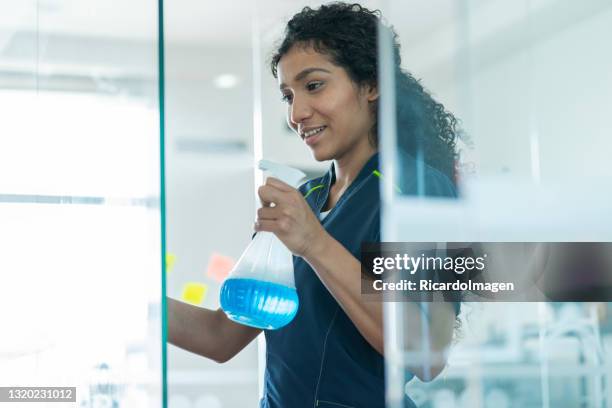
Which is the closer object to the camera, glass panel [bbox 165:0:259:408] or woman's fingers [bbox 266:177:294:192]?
woman's fingers [bbox 266:177:294:192]

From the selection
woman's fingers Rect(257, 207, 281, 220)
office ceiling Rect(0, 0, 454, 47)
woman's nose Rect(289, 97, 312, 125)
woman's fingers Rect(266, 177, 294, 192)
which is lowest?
woman's fingers Rect(257, 207, 281, 220)

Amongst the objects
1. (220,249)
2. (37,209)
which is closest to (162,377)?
(37,209)

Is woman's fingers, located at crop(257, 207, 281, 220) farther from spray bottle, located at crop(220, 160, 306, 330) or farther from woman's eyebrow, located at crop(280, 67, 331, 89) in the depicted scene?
woman's eyebrow, located at crop(280, 67, 331, 89)

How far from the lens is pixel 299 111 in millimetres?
1036

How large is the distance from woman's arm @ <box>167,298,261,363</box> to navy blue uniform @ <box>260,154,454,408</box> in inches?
4.6

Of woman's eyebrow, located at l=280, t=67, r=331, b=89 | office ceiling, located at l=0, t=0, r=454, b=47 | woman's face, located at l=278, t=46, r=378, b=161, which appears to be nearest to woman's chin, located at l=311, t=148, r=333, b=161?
woman's face, located at l=278, t=46, r=378, b=161

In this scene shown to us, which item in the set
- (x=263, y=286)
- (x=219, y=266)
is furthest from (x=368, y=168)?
(x=219, y=266)

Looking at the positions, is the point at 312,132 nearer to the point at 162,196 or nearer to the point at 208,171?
the point at 162,196

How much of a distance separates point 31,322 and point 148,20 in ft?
1.41

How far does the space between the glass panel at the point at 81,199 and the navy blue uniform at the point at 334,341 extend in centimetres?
21

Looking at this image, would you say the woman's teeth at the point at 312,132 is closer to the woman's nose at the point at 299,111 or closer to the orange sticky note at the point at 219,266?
the woman's nose at the point at 299,111

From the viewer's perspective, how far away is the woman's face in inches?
40.6

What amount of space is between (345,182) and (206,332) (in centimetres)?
33

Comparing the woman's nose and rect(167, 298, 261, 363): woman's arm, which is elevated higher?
the woman's nose
